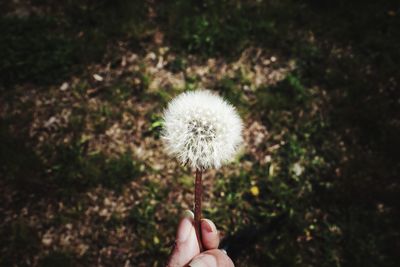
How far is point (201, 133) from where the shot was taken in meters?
1.98

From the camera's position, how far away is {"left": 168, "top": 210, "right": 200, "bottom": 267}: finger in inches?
87.3

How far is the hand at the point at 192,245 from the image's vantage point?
7.09ft

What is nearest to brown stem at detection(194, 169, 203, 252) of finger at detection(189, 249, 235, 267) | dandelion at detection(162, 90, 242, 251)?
dandelion at detection(162, 90, 242, 251)

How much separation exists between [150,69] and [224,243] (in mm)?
2439

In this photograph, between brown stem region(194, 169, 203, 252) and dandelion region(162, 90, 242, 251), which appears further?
dandelion region(162, 90, 242, 251)

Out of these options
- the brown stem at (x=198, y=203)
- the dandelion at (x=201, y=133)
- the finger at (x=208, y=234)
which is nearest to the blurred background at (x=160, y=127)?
the finger at (x=208, y=234)

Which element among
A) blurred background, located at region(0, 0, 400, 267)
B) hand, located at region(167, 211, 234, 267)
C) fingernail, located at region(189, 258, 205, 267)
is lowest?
fingernail, located at region(189, 258, 205, 267)

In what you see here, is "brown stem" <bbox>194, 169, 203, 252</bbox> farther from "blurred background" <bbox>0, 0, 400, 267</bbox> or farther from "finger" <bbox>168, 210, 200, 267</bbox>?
"blurred background" <bbox>0, 0, 400, 267</bbox>

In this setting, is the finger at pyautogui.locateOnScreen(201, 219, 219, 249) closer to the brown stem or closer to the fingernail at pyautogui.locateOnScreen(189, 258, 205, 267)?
the brown stem

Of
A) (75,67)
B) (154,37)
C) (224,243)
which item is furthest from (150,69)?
(224,243)

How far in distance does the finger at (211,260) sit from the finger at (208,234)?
0.06m

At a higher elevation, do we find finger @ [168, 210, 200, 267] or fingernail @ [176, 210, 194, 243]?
fingernail @ [176, 210, 194, 243]

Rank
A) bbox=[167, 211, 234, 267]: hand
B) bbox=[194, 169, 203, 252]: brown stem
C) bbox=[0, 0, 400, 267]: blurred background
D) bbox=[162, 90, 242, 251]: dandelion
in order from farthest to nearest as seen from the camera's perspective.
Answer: bbox=[0, 0, 400, 267]: blurred background, bbox=[167, 211, 234, 267]: hand, bbox=[162, 90, 242, 251]: dandelion, bbox=[194, 169, 203, 252]: brown stem

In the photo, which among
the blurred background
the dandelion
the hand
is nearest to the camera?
the dandelion
